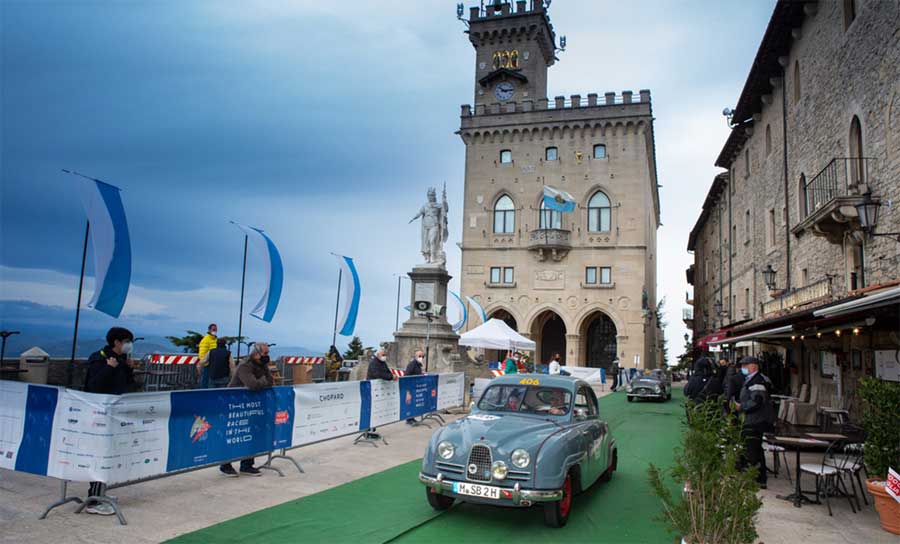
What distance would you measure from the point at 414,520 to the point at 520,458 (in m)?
1.37

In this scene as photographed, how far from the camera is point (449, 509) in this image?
7.00 meters

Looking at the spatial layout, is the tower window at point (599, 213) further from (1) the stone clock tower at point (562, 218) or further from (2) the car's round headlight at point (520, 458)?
(2) the car's round headlight at point (520, 458)

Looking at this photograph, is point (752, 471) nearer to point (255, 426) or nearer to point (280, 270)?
point (255, 426)

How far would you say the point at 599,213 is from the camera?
134 ft

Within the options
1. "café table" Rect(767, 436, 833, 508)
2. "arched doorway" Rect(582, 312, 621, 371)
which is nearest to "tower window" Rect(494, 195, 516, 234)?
"arched doorway" Rect(582, 312, 621, 371)

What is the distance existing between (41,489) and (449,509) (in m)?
4.82

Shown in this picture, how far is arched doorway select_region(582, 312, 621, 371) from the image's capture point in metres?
45.2

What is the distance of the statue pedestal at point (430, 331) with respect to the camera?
21.8 meters

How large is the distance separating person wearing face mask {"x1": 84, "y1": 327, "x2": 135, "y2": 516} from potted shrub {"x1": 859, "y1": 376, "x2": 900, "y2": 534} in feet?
27.2

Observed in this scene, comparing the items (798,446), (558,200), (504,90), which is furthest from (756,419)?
(504,90)

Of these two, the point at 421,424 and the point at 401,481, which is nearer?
the point at 401,481

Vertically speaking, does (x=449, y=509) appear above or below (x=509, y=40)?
below

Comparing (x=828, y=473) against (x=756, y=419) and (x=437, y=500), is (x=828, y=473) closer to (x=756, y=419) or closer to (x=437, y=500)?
(x=756, y=419)

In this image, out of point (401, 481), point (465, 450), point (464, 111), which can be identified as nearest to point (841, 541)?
point (465, 450)
